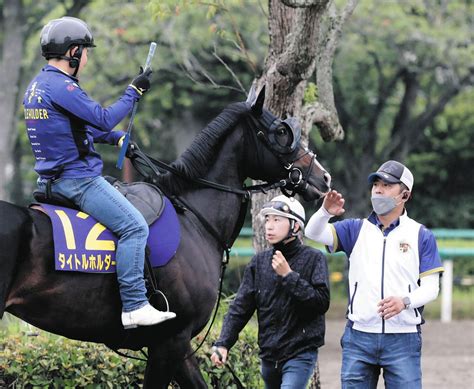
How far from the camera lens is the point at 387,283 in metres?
5.50

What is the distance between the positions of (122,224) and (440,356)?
769cm

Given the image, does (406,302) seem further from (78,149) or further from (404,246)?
(78,149)

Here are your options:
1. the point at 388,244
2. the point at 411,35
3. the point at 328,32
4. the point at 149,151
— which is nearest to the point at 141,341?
the point at 388,244

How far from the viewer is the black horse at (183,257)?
17.2ft

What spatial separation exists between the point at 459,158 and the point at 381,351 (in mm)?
15603

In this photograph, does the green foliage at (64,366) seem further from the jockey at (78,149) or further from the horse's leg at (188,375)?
the jockey at (78,149)

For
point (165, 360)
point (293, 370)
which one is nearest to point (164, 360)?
point (165, 360)

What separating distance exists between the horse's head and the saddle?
0.78 meters

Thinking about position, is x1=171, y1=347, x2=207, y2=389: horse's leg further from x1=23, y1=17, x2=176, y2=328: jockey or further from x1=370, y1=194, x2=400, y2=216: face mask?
x1=370, y1=194, x2=400, y2=216: face mask

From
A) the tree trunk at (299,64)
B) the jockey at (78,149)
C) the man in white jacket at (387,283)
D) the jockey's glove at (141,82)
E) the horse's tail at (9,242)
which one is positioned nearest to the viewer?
the horse's tail at (9,242)

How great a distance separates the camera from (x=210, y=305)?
19.2 feet

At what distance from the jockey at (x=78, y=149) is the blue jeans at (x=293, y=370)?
2.79 feet

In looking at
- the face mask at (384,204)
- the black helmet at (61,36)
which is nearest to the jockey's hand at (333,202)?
the face mask at (384,204)

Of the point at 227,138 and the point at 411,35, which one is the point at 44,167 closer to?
the point at 227,138
